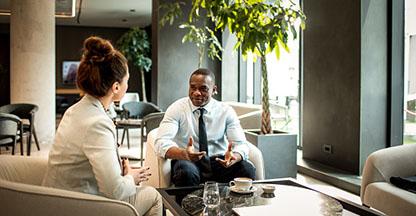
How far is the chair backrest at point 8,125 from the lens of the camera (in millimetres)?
5023

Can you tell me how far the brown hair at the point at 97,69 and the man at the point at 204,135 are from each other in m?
1.03

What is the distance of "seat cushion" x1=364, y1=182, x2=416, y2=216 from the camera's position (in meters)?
2.41

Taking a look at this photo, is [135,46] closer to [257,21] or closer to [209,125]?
[257,21]

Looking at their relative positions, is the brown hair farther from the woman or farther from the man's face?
the man's face

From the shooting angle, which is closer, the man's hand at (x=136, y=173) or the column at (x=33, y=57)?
the man's hand at (x=136, y=173)

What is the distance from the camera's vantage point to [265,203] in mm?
2191

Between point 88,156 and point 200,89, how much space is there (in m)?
1.45

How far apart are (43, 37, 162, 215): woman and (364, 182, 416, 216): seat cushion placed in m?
1.50

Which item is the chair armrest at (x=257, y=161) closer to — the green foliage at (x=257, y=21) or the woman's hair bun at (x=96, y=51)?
the green foliage at (x=257, y=21)

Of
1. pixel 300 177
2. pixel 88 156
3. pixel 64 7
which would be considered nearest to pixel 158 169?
pixel 88 156

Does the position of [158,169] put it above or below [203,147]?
below

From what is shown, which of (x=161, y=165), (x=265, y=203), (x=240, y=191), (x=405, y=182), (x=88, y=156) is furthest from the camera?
(x=161, y=165)

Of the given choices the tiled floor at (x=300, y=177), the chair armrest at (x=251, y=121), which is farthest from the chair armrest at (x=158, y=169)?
the chair armrest at (x=251, y=121)

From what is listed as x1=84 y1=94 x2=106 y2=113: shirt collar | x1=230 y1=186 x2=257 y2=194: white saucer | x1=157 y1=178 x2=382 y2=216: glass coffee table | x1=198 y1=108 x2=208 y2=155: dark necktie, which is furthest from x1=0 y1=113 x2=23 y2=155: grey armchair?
x1=230 y1=186 x2=257 y2=194: white saucer
